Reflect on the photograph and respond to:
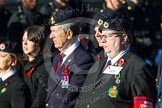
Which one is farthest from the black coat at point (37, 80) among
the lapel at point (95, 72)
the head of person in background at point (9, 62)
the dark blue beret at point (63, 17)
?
the lapel at point (95, 72)

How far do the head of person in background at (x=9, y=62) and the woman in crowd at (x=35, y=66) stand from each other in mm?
149

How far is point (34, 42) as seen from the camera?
6457mm

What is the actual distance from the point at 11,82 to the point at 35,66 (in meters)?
0.36

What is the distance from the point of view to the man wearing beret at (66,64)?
5.64 m

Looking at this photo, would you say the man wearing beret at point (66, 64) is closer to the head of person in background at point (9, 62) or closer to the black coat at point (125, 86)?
the black coat at point (125, 86)

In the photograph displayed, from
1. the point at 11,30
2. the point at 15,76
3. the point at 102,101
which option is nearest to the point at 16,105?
the point at 15,76

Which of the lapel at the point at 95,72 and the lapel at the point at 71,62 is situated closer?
the lapel at the point at 95,72

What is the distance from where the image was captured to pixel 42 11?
931 cm

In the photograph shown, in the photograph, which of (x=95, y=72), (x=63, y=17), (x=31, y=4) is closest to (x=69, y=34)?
(x=63, y=17)

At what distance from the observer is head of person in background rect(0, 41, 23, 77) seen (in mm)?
6223

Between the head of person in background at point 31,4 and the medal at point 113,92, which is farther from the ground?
the head of person in background at point 31,4

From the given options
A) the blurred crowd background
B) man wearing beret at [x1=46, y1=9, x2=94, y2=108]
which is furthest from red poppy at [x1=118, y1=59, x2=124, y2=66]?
the blurred crowd background

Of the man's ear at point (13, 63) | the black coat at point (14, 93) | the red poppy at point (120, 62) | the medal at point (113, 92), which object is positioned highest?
the red poppy at point (120, 62)

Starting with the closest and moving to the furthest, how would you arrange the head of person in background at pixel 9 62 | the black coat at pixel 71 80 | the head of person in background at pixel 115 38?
the head of person in background at pixel 115 38 → the black coat at pixel 71 80 → the head of person in background at pixel 9 62
